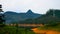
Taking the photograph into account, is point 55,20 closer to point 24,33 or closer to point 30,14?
point 30,14

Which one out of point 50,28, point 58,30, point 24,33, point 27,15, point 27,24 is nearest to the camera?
point 24,33

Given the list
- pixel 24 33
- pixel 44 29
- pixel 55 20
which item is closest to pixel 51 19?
pixel 55 20

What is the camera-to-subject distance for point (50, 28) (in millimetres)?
37844

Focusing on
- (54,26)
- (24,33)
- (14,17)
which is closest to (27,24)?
(14,17)

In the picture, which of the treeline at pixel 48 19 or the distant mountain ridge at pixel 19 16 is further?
the treeline at pixel 48 19

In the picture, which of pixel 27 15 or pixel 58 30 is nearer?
pixel 58 30

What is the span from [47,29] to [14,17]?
7018mm

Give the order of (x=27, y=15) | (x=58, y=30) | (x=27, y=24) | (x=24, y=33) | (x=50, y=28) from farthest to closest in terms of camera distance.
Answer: (x=27, y=15) < (x=27, y=24) < (x=50, y=28) < (x=58, y=30) < (x=24, y=33)

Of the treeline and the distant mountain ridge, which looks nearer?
the distant mountain ridge

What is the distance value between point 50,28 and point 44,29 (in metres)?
1.28

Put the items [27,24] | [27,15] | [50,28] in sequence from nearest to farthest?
1. [50,28]
2. [27,24]
3. [27,15]

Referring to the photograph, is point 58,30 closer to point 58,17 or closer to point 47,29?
point 47,29

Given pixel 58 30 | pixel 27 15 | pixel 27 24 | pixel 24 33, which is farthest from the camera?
pixel 27 15

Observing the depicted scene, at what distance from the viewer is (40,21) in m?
42.4
